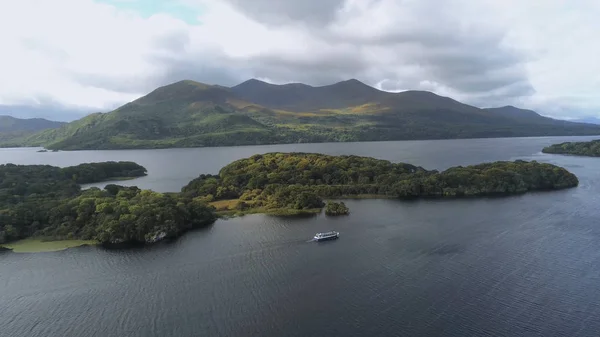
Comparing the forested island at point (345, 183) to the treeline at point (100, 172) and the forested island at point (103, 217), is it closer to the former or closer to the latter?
the forested island at point (103, 217)

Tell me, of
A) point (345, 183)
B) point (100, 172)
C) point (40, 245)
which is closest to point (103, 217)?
point (40, 245)

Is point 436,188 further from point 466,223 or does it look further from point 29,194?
point 29,194

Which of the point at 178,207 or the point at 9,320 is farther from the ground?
the point at 178,207

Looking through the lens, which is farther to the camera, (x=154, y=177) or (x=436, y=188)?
(x=154, y=177)

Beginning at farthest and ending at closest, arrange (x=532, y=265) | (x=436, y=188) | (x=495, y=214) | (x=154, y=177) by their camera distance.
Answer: (x=154, y=177), (x=436, y=188), (x=495, y=214), (x=532, y=265)

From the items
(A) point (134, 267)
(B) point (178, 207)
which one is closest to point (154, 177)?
(B) point (178, 207)

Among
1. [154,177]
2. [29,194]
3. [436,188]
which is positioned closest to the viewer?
[29,194]

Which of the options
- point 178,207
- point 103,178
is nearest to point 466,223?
point 178,207
